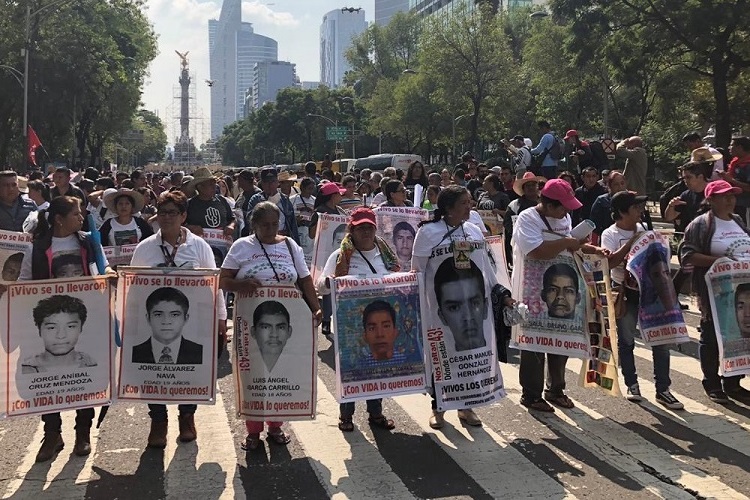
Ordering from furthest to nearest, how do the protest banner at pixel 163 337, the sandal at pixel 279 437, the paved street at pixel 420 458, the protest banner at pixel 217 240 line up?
the protest banner at pixel 217 240
the sandal at pixel 279 437
the protest banner at pixel 163 337
the paved street at pixel 420 458

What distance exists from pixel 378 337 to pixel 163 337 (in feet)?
5.00

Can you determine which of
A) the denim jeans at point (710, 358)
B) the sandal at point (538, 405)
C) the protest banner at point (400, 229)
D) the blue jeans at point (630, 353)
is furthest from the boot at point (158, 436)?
the protest banner at point (400, 229)

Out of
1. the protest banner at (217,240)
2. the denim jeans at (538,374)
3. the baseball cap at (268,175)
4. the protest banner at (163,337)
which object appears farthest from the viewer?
the baseball cap at (268,175)

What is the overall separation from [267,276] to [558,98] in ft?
157

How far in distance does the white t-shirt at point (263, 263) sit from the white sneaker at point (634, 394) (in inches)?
122

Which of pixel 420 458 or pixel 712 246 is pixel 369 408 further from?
pixel 712 246

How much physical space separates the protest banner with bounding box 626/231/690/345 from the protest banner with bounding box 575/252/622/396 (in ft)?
1.10

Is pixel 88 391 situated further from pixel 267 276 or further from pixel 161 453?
pixel 267 276

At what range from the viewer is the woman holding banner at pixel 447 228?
6.29m

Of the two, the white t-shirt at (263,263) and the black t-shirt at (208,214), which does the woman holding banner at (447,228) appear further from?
the black t-shirt at (208,214)

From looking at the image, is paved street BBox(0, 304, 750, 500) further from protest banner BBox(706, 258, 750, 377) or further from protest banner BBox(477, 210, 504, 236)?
protest banner BBox(477, 210, 504, 236)

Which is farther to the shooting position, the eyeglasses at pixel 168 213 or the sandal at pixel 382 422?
the sandal at pixel 382 422

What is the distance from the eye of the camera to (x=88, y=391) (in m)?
5.80

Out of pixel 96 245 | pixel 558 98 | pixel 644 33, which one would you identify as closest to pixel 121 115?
pixel 558 98
